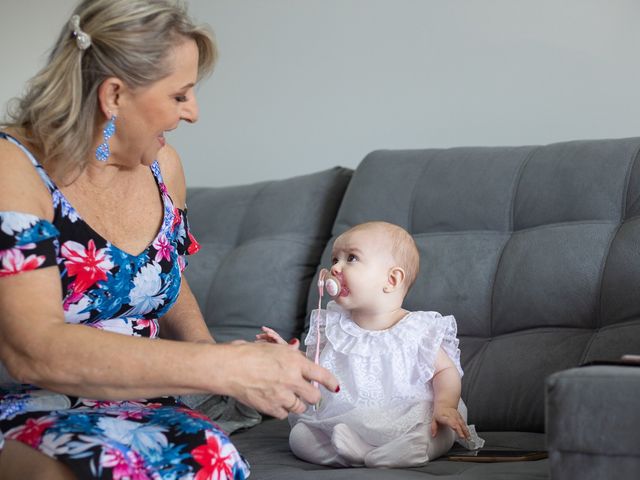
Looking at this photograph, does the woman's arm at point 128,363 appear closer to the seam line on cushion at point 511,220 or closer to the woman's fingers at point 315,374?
the woman's fingers at point 315,374

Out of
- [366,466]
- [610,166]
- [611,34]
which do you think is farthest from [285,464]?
[611,34]

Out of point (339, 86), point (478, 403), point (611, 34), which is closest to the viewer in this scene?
point (478, 403)

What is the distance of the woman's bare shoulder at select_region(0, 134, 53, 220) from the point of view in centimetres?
154

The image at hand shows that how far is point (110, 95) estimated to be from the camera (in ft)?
5.52

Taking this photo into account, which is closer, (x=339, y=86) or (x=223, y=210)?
(x=223, y=210)

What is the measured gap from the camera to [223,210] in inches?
115

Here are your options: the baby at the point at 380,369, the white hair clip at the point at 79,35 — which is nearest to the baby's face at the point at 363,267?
the baby at the point at 380,369

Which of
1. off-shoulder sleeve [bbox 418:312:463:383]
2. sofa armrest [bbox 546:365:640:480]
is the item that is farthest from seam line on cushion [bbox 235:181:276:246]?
sofa armrest [bbox 546:365:640:480]

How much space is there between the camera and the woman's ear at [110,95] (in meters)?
1.67

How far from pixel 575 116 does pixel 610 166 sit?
20.9 inches

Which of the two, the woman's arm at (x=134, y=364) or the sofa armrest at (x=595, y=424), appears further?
the woman's arm at (x=134, y=364)

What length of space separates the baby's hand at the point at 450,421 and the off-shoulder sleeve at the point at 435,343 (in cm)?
10

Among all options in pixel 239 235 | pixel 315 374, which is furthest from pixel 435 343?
pixel 239 235

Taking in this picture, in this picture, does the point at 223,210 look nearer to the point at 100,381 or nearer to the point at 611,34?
the point at 611,34
